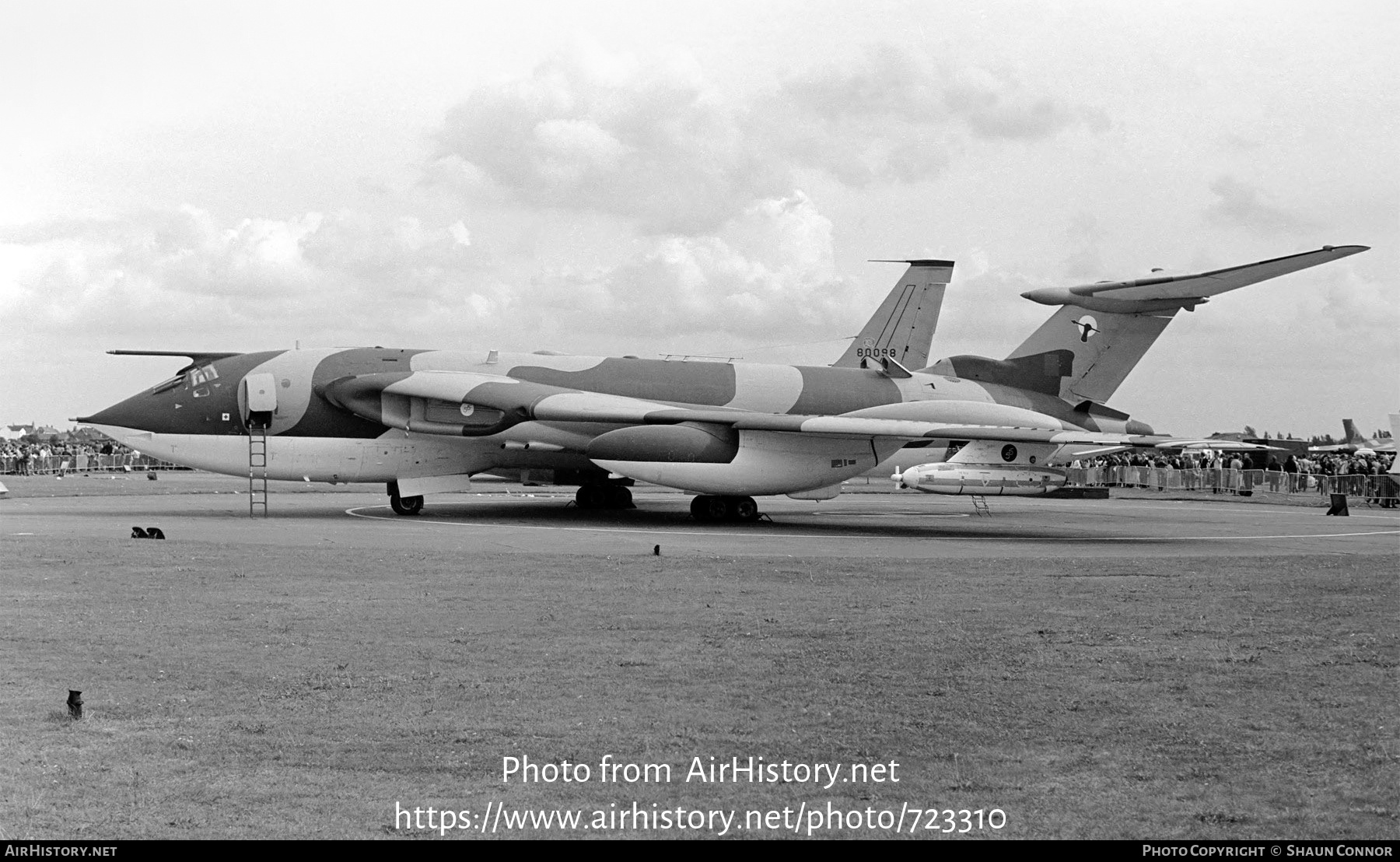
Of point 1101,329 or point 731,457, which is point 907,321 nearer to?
point 1101,329

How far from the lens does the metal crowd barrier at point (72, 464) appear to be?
57.1 metres

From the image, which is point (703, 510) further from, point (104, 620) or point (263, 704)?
point (263, 704)

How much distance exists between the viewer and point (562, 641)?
9734mm

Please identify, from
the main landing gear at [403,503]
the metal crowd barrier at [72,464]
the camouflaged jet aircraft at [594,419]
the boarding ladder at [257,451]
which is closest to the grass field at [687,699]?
the camouflaged jet aircraft at [594,419]

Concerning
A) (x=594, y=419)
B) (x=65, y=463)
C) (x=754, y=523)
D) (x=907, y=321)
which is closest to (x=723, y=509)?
(x=754, y=523)

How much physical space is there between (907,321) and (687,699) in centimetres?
3176

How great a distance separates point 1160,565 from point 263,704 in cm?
1201

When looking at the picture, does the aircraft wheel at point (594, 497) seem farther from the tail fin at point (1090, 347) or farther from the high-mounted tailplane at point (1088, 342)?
the tail fin at point (1090, 347)

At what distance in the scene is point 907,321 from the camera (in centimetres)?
3856

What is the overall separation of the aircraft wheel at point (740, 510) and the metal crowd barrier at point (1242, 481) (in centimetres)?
1291

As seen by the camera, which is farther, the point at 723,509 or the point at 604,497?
the point at 604,497

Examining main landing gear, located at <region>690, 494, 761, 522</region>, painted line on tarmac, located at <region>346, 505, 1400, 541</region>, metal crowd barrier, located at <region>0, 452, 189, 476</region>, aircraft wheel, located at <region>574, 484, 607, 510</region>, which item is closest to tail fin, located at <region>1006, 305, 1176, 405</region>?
painted line on tarmac, located at <region>346, 505, 1400, 541</region>

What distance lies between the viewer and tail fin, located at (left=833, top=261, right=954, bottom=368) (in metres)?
38.4
